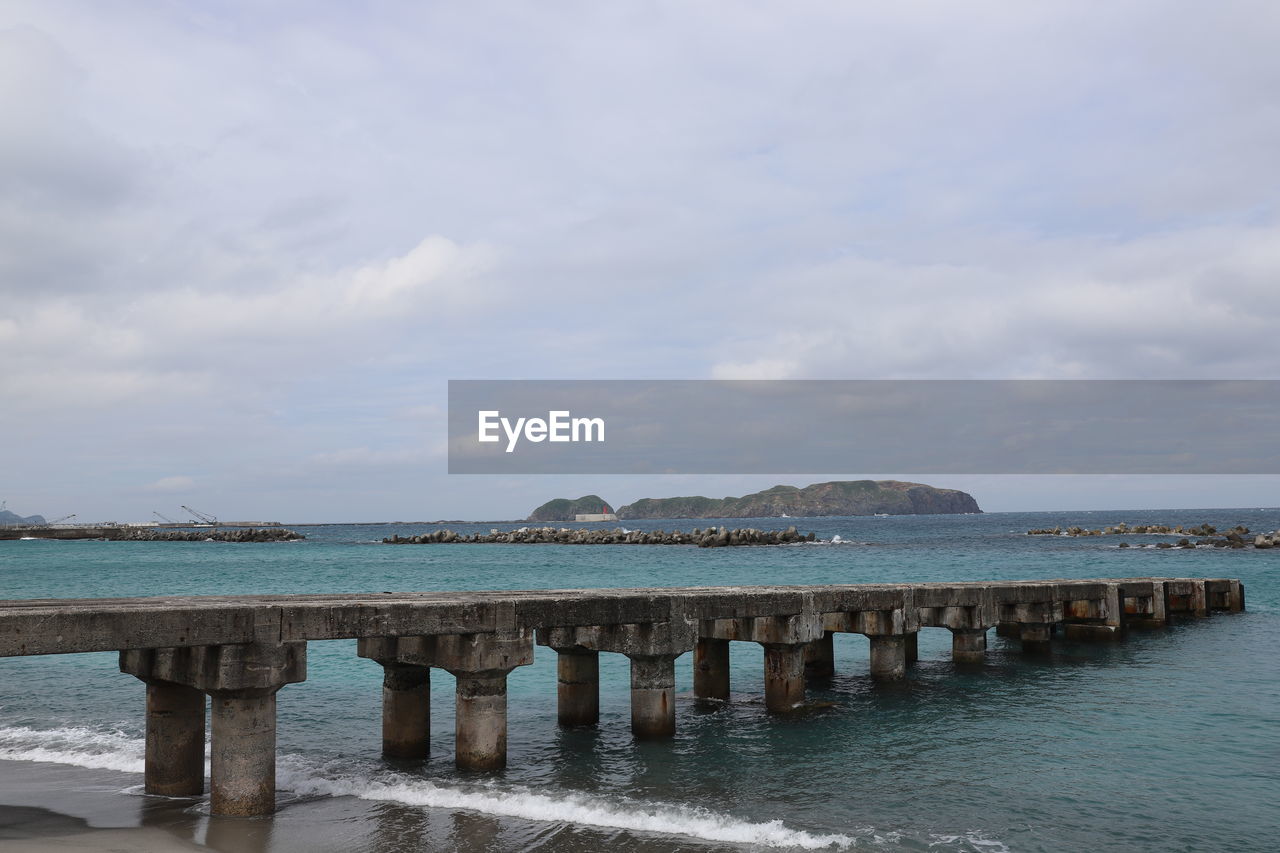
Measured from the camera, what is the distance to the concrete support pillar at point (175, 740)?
12586mm

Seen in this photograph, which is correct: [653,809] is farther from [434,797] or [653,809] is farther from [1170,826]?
[1170,826]

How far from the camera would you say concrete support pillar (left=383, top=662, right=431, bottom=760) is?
14817mm

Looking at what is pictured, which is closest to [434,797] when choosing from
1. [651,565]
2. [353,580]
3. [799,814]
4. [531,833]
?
[531,833]

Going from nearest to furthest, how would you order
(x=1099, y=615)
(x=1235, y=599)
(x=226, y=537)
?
(x=1099, y=615), (x=1235, y=599), (x=226, y=537)

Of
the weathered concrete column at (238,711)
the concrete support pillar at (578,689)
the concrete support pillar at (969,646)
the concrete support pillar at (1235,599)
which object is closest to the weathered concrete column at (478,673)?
the weathered concrete column at (238,711)

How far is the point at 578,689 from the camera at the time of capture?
17547mm

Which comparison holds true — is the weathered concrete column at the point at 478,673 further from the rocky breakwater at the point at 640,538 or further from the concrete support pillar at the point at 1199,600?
the rocky breakwater at the point at 640,538

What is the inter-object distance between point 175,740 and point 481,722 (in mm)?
3922

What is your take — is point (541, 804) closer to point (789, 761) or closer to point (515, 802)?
point (515, 802)

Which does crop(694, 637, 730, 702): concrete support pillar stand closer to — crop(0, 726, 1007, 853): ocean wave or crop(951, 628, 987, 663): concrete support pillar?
crop(0, 726, 1007, 853): ocean wave

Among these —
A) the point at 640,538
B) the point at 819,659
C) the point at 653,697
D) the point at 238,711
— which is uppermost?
the point at 238,711

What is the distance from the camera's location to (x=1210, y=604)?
3662cm

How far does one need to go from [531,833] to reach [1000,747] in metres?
8.79

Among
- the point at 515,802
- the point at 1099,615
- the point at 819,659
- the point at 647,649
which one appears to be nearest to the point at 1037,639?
the point at 1099,615
